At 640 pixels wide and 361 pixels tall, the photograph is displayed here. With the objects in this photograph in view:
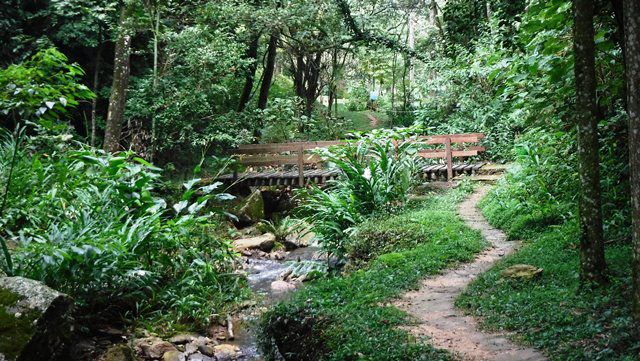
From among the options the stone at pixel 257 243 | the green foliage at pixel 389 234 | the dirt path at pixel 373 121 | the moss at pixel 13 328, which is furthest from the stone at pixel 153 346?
the dirt path at pixel 373 121

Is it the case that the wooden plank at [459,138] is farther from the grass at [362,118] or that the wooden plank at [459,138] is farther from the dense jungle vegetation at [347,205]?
the grass at [362,118]

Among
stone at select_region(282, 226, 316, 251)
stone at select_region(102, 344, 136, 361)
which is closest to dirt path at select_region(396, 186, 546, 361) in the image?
stone at select_region(102, 344, 136, 361)

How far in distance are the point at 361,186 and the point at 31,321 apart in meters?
6.03

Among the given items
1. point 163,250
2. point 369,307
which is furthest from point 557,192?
point 163,250

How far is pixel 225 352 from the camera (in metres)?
5.79

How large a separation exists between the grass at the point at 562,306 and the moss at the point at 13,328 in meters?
3.63

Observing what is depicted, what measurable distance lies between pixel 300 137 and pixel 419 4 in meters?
9.77

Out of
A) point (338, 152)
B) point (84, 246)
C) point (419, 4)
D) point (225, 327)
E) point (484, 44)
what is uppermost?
point (419, 4)

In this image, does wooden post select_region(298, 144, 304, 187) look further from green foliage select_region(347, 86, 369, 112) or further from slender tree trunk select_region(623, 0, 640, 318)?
green foliage select_region(347, 86, 369, 112)

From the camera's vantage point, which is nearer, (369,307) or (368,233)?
(369,307)

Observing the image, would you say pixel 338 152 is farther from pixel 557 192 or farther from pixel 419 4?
pixel 419 4

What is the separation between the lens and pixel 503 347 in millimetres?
3785

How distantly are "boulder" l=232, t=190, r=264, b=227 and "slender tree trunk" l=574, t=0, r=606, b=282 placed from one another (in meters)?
9.12

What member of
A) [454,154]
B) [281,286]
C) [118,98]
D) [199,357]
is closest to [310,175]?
[454,154]
